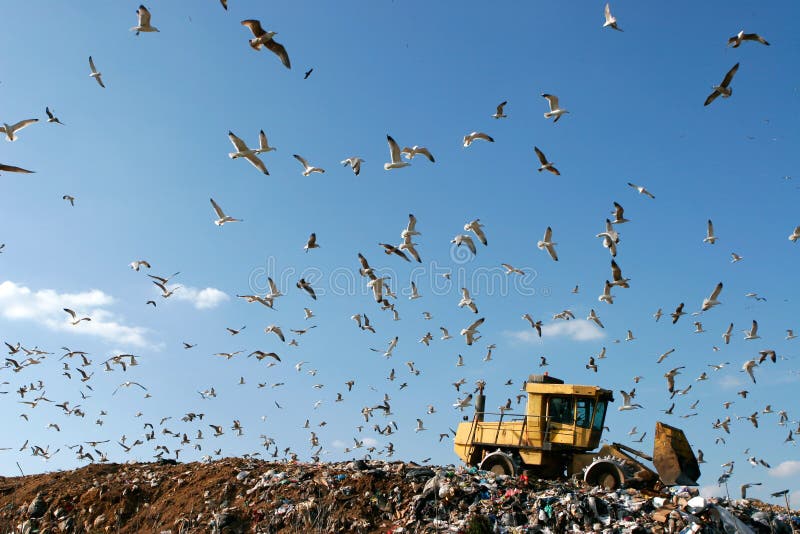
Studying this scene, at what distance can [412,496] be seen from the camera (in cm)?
924

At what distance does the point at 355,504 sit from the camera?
9133mm

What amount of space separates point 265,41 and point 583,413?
7.70 m

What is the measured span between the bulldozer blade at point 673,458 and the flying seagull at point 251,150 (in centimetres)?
732

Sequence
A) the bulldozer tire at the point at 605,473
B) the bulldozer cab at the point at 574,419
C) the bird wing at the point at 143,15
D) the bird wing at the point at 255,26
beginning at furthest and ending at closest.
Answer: the bulldozer cab at the point at 574,419 < the bulldozer tire at the point at 605,473 < the bird wing at the point at 143,15 < the bird wing at the point at 255,26

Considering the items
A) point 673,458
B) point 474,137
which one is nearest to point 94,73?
point 474,137

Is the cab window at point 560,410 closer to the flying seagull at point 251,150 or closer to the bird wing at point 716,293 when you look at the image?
the bird wing at point 716,293

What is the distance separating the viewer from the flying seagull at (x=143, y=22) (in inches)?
368

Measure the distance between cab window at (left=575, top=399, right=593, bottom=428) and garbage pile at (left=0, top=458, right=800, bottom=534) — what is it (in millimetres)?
1027

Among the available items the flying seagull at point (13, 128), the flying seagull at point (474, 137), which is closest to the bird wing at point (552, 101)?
the flying seagull at point (474, 137)

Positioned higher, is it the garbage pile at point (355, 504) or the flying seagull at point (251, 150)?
the flying seagull at point (251, 150)

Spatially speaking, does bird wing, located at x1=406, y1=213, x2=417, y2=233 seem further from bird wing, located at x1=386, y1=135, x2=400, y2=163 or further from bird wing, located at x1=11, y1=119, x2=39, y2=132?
bird wing, located at x1=11, y1=119, x2=39, y2=132

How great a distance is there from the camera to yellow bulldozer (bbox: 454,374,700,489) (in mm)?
9789

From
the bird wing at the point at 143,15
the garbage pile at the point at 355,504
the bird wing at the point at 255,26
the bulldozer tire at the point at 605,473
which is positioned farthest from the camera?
the bulldozer tire at the point at 605,473

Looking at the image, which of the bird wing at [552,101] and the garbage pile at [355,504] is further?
the bird wing at [552,101]
